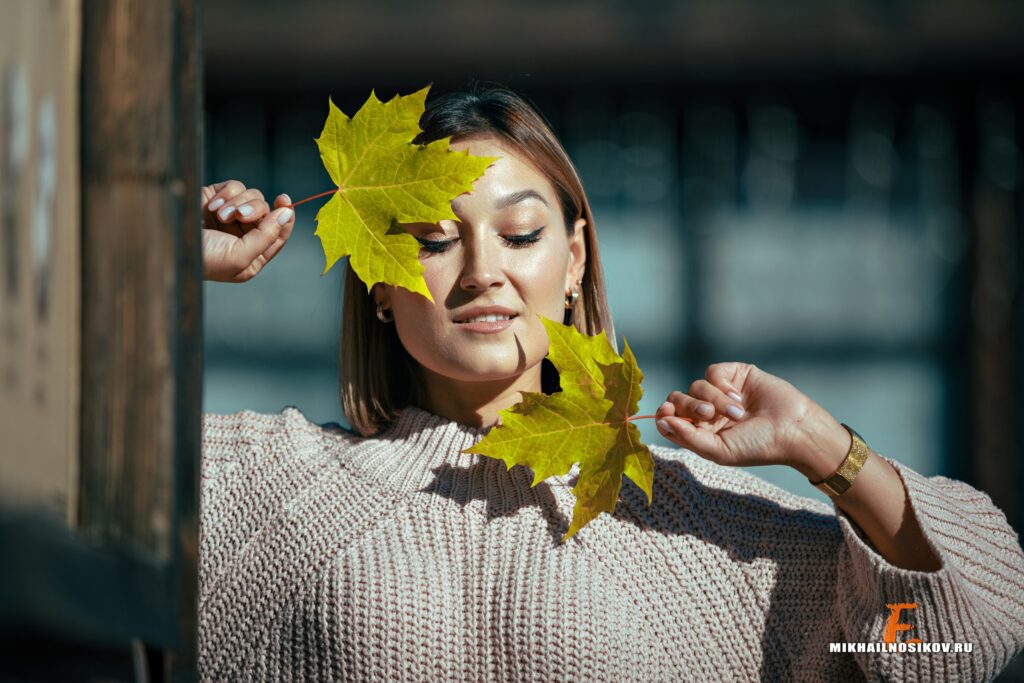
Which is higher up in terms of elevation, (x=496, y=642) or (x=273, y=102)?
(x=273, y=102)

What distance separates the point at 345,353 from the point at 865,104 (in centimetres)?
264

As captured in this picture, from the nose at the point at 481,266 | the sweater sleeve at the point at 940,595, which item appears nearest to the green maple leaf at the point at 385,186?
the nose at the point at 481,266

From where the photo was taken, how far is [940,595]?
1.24 metres

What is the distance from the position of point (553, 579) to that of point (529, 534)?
0.24ft

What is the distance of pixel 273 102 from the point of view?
3.69 m

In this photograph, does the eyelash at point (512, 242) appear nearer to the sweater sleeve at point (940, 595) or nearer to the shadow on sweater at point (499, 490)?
the shadow on sweater at point (499, 490)

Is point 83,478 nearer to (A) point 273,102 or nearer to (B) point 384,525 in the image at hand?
(B) point 384,525

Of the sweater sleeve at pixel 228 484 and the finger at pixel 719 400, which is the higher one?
the finger at pixel 719 400

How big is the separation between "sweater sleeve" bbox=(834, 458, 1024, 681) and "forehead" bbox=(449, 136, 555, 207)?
55 centimetres

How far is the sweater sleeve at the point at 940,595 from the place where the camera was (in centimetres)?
124

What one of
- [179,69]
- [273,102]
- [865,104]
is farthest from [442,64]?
[179,69]

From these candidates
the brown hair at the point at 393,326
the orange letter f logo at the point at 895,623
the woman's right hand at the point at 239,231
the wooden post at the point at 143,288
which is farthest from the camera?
the brown hair at the point at 393,326

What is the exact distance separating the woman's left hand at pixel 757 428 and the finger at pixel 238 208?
546 millimetres

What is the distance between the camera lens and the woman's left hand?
124 cm
